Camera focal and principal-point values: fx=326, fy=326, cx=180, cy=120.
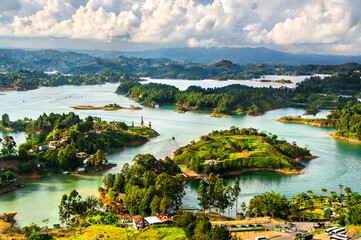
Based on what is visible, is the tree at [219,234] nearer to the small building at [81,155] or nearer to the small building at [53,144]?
the small building at [81,155]

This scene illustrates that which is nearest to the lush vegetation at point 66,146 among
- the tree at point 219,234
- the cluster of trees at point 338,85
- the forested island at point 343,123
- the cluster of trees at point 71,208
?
the cluster of trees at point 71,208

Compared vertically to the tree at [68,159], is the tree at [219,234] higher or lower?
higher

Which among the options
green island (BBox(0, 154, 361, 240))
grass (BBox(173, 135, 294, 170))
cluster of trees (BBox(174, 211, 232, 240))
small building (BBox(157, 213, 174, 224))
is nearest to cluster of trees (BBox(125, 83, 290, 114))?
grass (BBox(173, 135, 294, 170))

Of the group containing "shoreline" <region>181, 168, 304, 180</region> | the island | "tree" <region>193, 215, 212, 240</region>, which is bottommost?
"shoreline" <region>181, 168, 304, 180</region>

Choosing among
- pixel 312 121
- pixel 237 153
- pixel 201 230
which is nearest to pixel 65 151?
pixel 237 153

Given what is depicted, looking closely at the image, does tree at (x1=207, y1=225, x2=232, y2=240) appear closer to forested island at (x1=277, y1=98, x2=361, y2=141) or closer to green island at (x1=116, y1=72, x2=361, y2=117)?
forested island at (x1=277, y1=98, x2=361, y2=141)

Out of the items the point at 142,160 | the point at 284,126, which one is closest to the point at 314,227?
the point at 142,160
